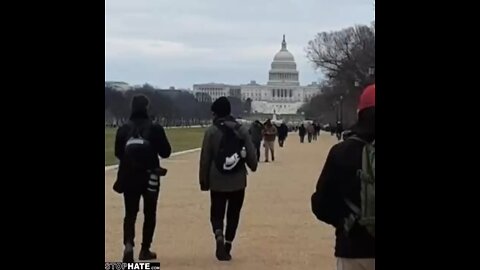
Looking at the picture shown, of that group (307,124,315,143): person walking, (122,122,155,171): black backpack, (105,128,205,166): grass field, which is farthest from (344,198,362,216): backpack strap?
(307,124,315,143): person walking

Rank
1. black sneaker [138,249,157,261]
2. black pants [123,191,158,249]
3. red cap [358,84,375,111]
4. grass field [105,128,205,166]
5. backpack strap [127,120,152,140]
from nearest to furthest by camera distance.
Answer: red cap [358,84,375,111] < backpack strap [127,120,152,140] < black pants [123,191,158,249] < black sneaker [138,249,157,261] < grass field [105,128,205,166]

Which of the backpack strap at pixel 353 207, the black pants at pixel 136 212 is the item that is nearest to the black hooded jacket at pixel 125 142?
Answer: the black pants at pixel 136 212

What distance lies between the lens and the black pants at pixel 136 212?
9.29 metres

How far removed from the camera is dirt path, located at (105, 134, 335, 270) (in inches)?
387

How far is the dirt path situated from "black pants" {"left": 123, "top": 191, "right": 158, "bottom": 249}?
10.9 inches

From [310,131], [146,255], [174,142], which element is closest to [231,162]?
[146,255]

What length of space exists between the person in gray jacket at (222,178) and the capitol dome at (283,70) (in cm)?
13813

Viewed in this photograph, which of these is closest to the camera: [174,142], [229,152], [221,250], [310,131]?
[229,152]

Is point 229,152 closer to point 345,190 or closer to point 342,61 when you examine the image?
point 345,190

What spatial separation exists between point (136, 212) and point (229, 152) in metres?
1.13

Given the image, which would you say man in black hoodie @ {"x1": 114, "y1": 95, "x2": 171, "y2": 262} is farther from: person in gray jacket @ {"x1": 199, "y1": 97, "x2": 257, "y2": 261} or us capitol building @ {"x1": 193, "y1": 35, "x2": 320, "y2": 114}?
us capitol building @ {"x1": 193, "y1": 35, "x2": 320, "y2": 114}

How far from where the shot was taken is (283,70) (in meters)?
152
